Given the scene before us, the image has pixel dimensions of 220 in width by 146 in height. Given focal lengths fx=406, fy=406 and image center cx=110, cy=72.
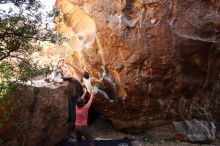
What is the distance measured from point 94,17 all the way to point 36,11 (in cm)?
285

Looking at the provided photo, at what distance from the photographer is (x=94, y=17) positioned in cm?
975

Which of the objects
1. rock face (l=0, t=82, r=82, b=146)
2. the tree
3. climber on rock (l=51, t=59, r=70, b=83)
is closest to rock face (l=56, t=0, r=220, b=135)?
climber on rock (l=51, t=59, r=70, b=83)

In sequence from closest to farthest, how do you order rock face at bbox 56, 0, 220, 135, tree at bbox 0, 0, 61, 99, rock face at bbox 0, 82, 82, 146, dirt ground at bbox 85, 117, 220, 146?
1. tree at bbox 0, 0, 61, 99
2. rock face at bbox 0, 82, 82, 146
3. rock face at bbox 56, 0, 220, 135
4. dirt ground at bbox 85, 117, 220, 146

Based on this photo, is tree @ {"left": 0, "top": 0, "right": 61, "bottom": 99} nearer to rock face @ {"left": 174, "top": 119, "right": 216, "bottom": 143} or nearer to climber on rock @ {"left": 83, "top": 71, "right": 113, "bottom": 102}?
climber on rock @ {"left": 83, "top": 71, "right": 113, "bottom": 102}

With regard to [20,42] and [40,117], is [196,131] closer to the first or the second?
[40,117]

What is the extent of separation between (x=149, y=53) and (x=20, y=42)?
3.72 m

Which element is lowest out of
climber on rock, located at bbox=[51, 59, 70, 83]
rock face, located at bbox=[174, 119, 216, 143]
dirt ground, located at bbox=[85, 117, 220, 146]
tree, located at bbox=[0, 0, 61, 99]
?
dirt ground, located at bbox=[85, 117, 220, 146]

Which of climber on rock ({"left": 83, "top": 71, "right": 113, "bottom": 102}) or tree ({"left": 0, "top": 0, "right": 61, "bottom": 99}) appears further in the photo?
climber on rock ({"left": 83, "top": 71, "right": 113, "bottom": 102})

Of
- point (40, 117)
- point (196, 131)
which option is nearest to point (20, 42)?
point (40, 117)

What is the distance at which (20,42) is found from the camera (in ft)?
22.5

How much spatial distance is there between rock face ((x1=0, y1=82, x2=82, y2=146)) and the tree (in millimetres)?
1190

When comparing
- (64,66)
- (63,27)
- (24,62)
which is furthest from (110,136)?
(24,62)

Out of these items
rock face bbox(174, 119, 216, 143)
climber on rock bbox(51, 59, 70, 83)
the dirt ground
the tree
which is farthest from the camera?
rock face bbox(174, 119, 216, 143)

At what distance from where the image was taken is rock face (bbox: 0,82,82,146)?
27.9 ft
